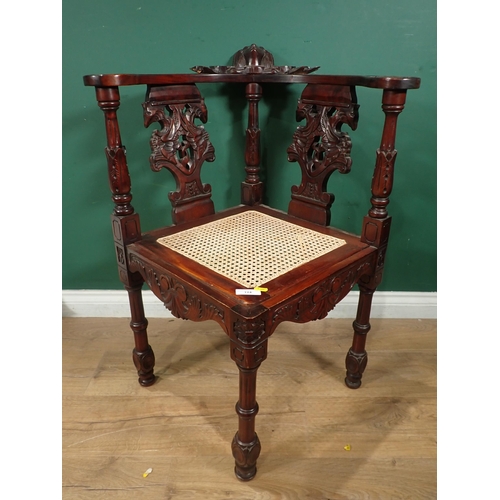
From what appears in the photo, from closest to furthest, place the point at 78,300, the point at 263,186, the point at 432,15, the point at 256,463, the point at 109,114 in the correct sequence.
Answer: the point at 109,114 < the point at 256,463 < the point at 432,15 < the point at 263,186 < the point at 78,300

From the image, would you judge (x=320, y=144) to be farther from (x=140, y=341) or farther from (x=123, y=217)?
(x=140, y=341)

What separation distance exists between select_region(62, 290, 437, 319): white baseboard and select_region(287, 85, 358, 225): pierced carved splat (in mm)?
556

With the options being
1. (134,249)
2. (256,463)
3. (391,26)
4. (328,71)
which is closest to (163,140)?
(134,249)

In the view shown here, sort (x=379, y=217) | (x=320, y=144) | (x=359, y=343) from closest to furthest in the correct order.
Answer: (x=379, y=217) → (x=320, y=144) → (x=359, y=343)

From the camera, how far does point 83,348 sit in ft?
5.17

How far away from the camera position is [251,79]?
129 centimetres

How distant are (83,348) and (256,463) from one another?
2.61 ft

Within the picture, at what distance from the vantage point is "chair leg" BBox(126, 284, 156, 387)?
1268 millimetres

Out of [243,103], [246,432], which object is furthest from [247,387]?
[243,103]

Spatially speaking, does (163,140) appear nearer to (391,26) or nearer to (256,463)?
(391,26)

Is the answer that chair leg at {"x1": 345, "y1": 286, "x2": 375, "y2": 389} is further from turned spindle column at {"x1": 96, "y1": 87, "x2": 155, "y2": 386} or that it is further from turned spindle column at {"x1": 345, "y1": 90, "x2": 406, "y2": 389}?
turned spindle column at {"x1": 96, "y1": 87, "x2": 155, "y2": 386}

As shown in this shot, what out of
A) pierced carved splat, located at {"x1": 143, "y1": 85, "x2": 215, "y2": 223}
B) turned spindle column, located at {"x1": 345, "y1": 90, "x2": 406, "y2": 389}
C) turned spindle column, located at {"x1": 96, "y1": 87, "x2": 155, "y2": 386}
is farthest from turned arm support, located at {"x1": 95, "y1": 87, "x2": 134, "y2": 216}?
turned spindle column, located at {"x1": 345, "y1": 90, "x2": 406, "y2": 389}

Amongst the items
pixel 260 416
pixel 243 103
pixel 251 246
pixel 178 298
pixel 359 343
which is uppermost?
pixel 243 103

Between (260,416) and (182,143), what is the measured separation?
0.84m
